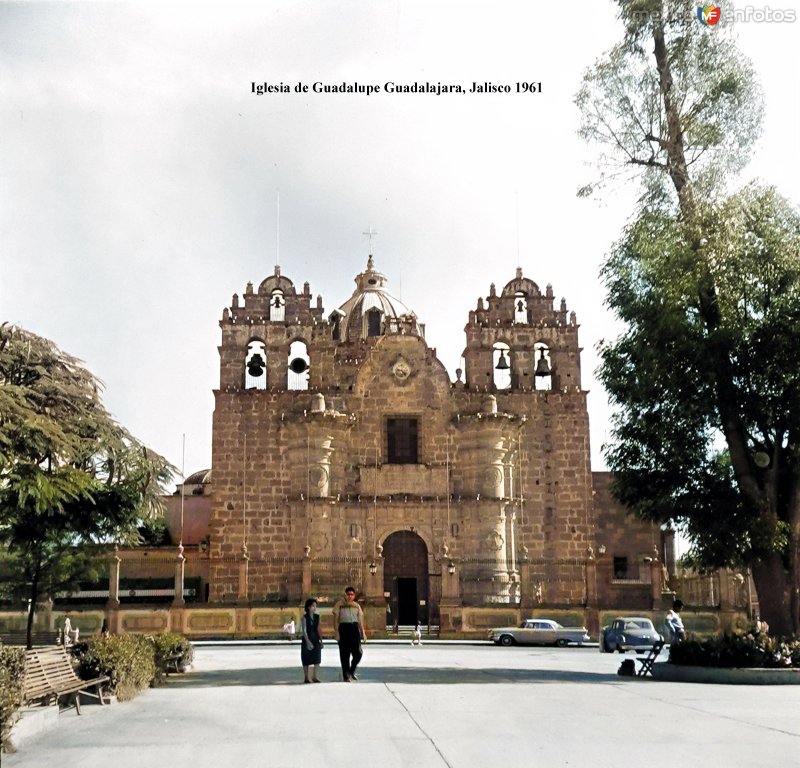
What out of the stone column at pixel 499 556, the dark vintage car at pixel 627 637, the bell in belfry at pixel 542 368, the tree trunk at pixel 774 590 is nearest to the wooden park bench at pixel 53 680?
the tree trunk at pixel 774 590

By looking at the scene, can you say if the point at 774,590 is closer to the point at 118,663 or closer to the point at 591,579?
the point at 118,663

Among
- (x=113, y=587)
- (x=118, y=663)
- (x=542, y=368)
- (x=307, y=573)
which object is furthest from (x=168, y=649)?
(x=542, y=368)

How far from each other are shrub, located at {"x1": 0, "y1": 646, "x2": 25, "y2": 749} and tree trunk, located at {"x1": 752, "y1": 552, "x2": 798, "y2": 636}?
1267 centimetres

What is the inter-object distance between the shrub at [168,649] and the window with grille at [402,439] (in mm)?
19968

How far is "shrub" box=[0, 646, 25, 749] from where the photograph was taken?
8109 millimetres

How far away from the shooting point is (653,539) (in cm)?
4006

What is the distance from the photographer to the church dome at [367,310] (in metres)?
45.2

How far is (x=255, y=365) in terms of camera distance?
126 ft

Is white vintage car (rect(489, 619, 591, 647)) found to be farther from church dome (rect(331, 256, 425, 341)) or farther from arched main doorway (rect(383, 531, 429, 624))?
church dome (rect(331, 256, 425, 341))

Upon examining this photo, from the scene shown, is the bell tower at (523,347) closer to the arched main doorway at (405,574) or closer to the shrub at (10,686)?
the arched main doorway at (405,574)

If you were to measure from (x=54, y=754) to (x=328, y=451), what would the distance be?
1130 inches

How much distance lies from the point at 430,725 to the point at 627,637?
1860cm

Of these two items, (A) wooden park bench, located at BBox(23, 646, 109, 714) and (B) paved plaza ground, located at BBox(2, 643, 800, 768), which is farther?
(A) wooden park bench, located at BBox(23, 646, 109, 714)

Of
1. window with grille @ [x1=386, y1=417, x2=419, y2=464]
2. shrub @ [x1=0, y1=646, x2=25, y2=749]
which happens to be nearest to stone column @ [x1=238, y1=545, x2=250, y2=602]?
window with grille @ [x1=386, y1=417, x2=419, y2=464]
